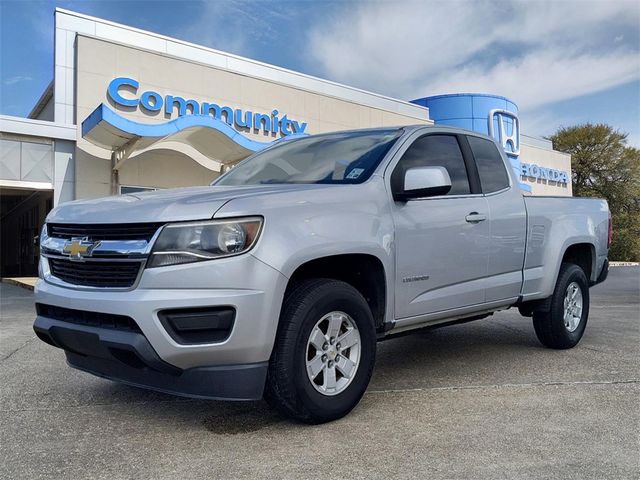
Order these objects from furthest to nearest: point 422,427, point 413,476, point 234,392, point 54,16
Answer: point 54,16, point 422,427, point 234,392, point 413,476

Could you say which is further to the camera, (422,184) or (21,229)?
(21,229)

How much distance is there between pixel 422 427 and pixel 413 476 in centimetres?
70

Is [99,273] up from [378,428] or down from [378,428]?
up

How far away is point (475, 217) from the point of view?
4.49 metres

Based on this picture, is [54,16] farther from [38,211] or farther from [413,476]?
[413,476]

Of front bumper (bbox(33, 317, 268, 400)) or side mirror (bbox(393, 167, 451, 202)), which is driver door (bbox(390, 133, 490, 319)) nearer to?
side mirror (bbox(393, 167, 451, 202))

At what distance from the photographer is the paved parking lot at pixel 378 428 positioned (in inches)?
112

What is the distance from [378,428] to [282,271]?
111 centimetres

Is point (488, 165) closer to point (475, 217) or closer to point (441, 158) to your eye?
point (441, 158)

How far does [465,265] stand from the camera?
4379 mm

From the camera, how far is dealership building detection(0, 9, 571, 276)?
50.7 feet

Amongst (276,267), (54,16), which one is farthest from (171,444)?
(54,16)

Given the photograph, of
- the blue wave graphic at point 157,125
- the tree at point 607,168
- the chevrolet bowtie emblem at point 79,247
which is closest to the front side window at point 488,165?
the chevrolet bowtie emblem at point 79,247

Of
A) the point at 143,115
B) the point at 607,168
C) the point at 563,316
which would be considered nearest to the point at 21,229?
the point at 143,115
